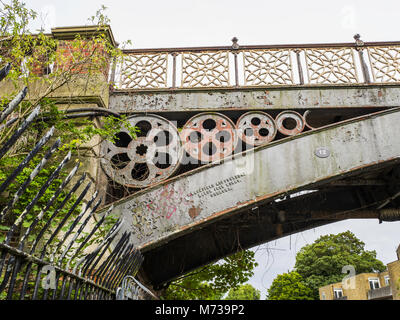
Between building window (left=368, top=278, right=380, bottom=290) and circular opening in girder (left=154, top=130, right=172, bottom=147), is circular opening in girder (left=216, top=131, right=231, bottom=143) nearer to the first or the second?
circular opening in girder (left=154, top=130, right=172, bottom=147)

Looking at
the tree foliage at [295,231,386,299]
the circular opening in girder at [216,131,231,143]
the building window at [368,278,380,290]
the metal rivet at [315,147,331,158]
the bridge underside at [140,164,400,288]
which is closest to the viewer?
the metal rivet at [315,147,331,158]

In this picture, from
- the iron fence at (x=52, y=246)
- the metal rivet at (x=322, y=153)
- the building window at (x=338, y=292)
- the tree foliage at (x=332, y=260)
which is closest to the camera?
the iron fence at (x=52, y=246)

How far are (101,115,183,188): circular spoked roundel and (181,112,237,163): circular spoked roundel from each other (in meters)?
0.20

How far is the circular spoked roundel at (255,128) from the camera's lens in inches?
235

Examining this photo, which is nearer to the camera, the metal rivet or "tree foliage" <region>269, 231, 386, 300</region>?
the metal rivet

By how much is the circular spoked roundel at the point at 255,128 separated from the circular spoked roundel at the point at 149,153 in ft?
3.78

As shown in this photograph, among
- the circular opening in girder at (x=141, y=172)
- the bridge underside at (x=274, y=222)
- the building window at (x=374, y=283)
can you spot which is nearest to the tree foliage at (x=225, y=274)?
the bridge underside at (x=274, y=222)

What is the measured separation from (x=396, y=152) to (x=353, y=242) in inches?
1889

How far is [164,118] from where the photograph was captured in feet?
20.5

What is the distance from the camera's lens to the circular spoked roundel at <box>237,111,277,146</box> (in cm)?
597

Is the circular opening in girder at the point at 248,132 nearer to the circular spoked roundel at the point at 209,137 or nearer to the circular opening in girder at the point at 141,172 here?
the circular spoked roundel at the point at 209,137

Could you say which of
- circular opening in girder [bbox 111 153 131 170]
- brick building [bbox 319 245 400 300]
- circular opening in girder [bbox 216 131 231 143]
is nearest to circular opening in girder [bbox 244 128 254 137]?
circular opening in girder [bbox 216 131 231 143]
